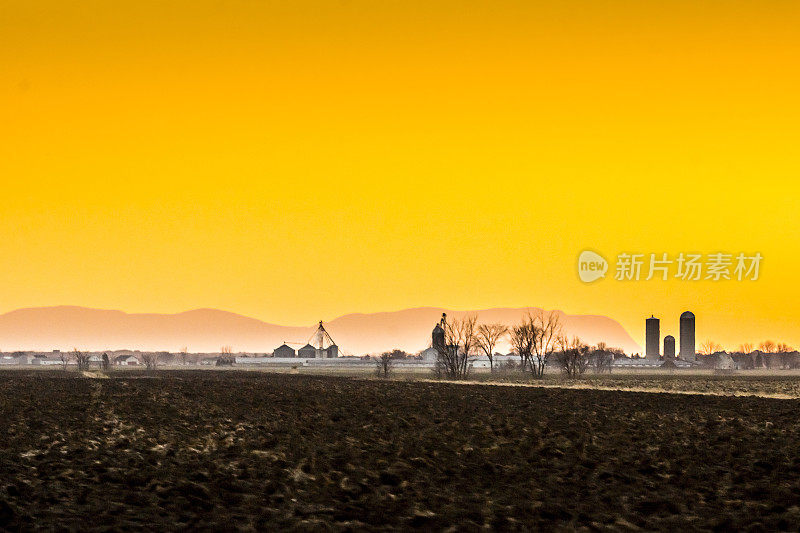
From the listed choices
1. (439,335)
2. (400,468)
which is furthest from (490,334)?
(400,468)

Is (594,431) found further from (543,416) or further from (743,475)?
(743,475)

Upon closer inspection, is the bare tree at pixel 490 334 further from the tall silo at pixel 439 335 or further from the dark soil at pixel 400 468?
the dark soil at pixel 400 468

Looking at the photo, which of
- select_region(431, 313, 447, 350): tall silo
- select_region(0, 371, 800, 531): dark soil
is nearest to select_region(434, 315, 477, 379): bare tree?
select_region(431, 313, 447, 350): tall silo

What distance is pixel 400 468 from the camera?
23.6 metres

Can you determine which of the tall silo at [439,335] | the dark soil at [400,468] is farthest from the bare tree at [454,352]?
the dark soil at [400,468]

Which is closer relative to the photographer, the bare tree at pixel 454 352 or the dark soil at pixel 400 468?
the dark soil at pixel 400 468

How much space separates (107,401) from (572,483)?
1374 inches

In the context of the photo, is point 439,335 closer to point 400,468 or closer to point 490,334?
point 490,334

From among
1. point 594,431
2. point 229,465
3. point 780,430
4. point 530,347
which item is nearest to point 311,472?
point 229,465

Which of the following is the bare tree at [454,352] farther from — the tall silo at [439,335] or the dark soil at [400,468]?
the dark soil at [400,468]

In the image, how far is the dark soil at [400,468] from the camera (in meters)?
17.6

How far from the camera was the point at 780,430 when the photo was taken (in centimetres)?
3228

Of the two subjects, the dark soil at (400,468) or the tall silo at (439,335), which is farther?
the tall silo at (439,335)

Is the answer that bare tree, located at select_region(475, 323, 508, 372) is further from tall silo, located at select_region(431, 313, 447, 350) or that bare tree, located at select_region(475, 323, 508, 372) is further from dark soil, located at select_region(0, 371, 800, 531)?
dark soil, located at select_region(0, 371, 800, 531)
